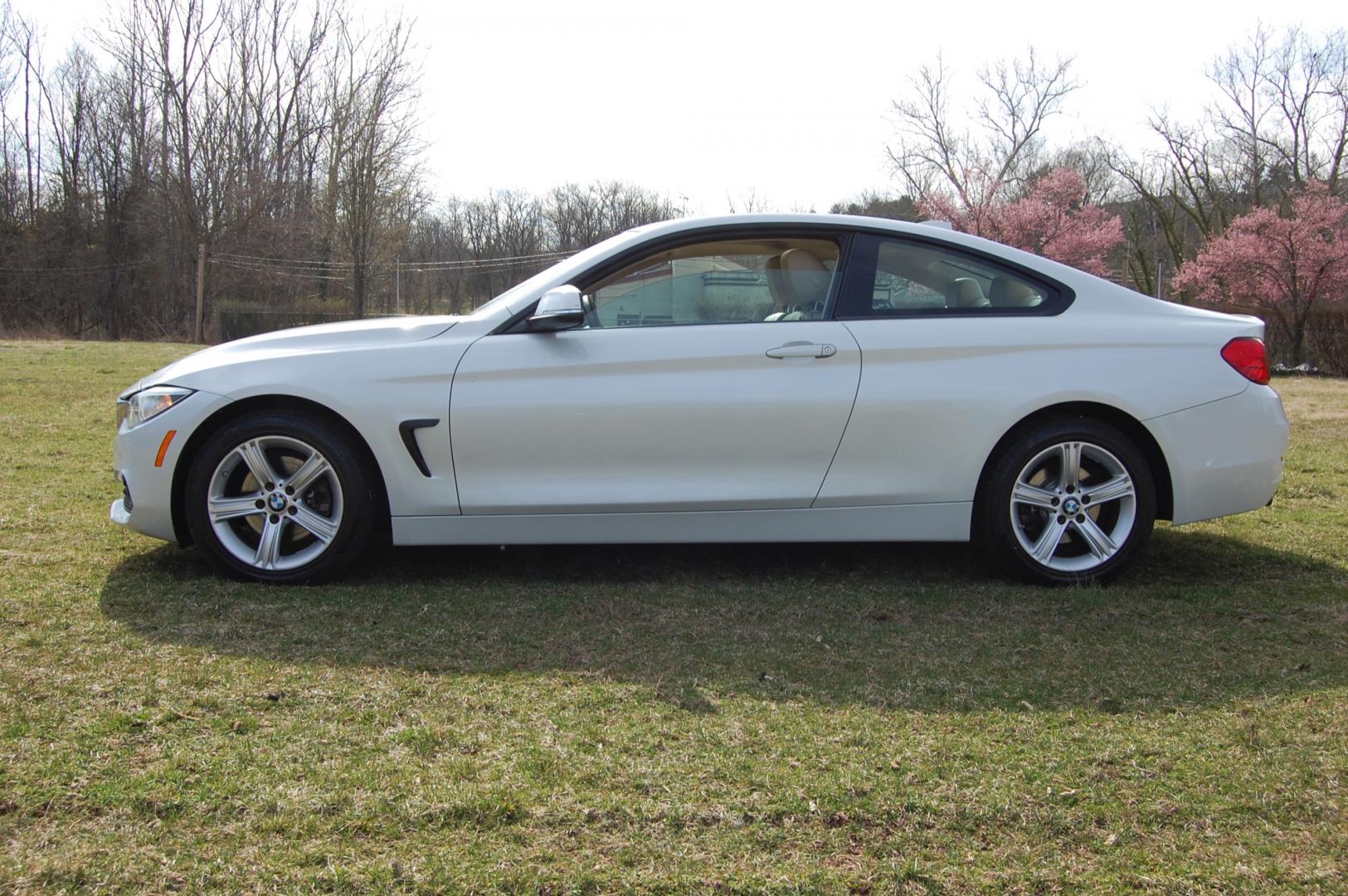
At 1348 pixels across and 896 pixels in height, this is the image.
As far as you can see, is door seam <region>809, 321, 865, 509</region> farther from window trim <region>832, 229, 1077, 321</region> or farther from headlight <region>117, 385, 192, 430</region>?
headlight <region>117, 385, 192, 430</region>

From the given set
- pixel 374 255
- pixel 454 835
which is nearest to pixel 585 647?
pixel 454 835

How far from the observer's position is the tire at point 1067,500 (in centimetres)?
421

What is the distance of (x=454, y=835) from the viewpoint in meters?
2.23

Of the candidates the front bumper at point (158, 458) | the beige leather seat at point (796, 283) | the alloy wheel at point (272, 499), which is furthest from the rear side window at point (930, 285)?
the front bumper at point (158, 458)

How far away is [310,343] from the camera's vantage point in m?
4.29

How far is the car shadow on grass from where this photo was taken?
3.21m

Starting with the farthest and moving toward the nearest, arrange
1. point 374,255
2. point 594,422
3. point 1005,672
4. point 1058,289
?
point 374,255
point 1058,289
point 594,422
point 1005,672

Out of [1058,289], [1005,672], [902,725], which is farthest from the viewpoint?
[1058,289]

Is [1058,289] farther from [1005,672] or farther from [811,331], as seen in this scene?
[1005,672]

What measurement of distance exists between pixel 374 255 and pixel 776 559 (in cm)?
3430

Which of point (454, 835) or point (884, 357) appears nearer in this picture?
point (454, 835)

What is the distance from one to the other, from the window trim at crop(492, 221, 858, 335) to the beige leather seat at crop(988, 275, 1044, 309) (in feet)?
2.05

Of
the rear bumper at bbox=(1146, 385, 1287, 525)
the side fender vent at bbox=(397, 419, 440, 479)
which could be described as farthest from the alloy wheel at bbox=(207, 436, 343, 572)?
the rear bumper at bbox=(1146, 385, 1287, 525)

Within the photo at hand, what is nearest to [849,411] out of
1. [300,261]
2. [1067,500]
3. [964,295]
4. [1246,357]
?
[964,295]
